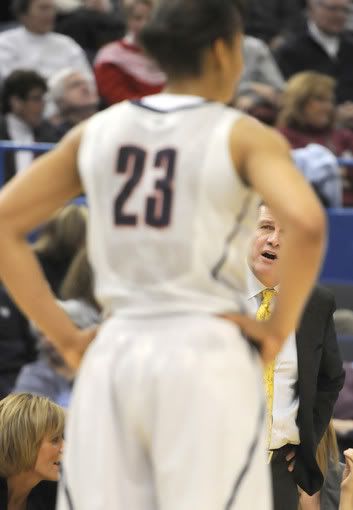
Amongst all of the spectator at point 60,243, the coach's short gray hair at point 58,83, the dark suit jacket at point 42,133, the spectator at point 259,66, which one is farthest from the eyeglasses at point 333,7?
the spectator at point 60,243

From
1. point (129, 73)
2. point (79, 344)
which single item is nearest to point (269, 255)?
point (79, 344)

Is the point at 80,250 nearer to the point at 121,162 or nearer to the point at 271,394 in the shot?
the point at 271,394

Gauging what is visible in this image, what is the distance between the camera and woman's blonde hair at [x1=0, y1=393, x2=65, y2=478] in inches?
173

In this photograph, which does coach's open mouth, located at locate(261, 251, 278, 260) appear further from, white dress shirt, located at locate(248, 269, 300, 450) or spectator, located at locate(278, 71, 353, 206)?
spectator, located at locate(278, 71, 353, 206)

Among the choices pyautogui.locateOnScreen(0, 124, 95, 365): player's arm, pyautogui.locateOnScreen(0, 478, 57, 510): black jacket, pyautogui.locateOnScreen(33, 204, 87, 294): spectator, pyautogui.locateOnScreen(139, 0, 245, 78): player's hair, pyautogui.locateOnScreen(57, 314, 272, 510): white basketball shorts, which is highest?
pyautogui.locateOnScreen(139, 0, 245, 78): player's hair

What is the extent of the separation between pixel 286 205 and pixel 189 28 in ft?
1.51

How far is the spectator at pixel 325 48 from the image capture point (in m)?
10.8

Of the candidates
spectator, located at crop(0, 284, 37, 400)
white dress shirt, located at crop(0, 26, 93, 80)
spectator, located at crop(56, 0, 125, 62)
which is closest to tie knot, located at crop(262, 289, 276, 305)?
spectator, located at crop(0, 284, 37, 400)

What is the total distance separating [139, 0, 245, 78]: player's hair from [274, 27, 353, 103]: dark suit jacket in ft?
26.1

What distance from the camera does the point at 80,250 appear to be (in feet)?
22.6

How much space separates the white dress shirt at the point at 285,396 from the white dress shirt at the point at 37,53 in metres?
6.08

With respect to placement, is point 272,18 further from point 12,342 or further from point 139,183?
point 139,183

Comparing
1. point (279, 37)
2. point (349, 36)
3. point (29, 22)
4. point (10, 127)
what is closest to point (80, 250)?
point (10, 127)

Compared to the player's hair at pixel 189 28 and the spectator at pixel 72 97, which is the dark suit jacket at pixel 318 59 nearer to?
the spectator at pixel 72 97
